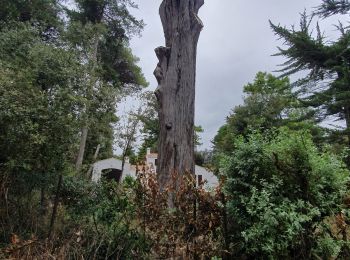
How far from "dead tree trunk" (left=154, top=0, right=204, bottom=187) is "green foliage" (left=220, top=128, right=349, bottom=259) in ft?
5.18

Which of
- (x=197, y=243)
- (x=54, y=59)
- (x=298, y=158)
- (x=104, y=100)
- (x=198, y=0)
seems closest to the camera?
(x=197, y=243)

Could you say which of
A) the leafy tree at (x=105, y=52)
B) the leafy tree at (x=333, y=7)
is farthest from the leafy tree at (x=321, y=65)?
the leafy tree at (x=105, y=52)

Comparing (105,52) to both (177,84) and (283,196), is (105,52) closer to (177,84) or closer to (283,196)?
(177,84)

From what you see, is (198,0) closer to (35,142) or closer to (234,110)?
(35,142)

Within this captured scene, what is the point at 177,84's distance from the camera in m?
6.39

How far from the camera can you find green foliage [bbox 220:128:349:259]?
367 centimetres

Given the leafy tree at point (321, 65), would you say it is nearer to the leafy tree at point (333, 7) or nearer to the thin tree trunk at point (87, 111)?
the leafy tree at point (333, 7)

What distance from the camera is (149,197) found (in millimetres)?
3824

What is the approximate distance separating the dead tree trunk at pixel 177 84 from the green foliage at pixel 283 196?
62.1 inches

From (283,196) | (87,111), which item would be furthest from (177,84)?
(87,111)

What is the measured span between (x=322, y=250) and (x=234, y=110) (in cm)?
1984

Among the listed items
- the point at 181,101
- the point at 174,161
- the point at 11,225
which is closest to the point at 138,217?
the point at 174,161

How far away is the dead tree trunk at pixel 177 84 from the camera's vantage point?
19.2 feet

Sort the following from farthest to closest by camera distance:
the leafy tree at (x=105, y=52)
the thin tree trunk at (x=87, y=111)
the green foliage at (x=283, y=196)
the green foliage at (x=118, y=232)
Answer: the leafy tree at (x=105, y=52) → the thin tree trunk at (x=87, y=111) → the green foliage at (x=118, y=232) → the green foliage at (x=283, y=196)
